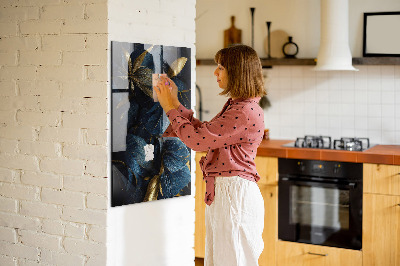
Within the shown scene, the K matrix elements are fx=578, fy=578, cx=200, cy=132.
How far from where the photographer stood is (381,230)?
3801mm

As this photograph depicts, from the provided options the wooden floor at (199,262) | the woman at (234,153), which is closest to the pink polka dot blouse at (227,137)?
the woman at (234,153)

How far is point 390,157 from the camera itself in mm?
3740

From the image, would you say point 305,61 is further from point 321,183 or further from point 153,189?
point 153,189

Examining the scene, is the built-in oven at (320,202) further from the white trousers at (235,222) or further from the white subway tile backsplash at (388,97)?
the white trousers at (235,222)

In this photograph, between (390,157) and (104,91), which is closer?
(104,91)

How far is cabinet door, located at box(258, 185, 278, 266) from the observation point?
4145mm

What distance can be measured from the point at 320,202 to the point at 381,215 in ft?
1.40

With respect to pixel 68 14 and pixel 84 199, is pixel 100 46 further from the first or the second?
pixel 84 199

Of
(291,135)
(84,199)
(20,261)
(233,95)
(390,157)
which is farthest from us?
(291,135)

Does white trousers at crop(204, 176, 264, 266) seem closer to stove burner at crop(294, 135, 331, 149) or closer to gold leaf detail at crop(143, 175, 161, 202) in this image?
gold leaf detail at crop(143, 175, 161, 202)

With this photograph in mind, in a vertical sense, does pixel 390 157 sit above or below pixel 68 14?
below

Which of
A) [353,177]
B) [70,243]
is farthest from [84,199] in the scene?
[353,177]

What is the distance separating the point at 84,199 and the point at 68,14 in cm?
91

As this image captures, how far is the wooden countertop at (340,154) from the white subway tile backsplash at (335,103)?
27cm
